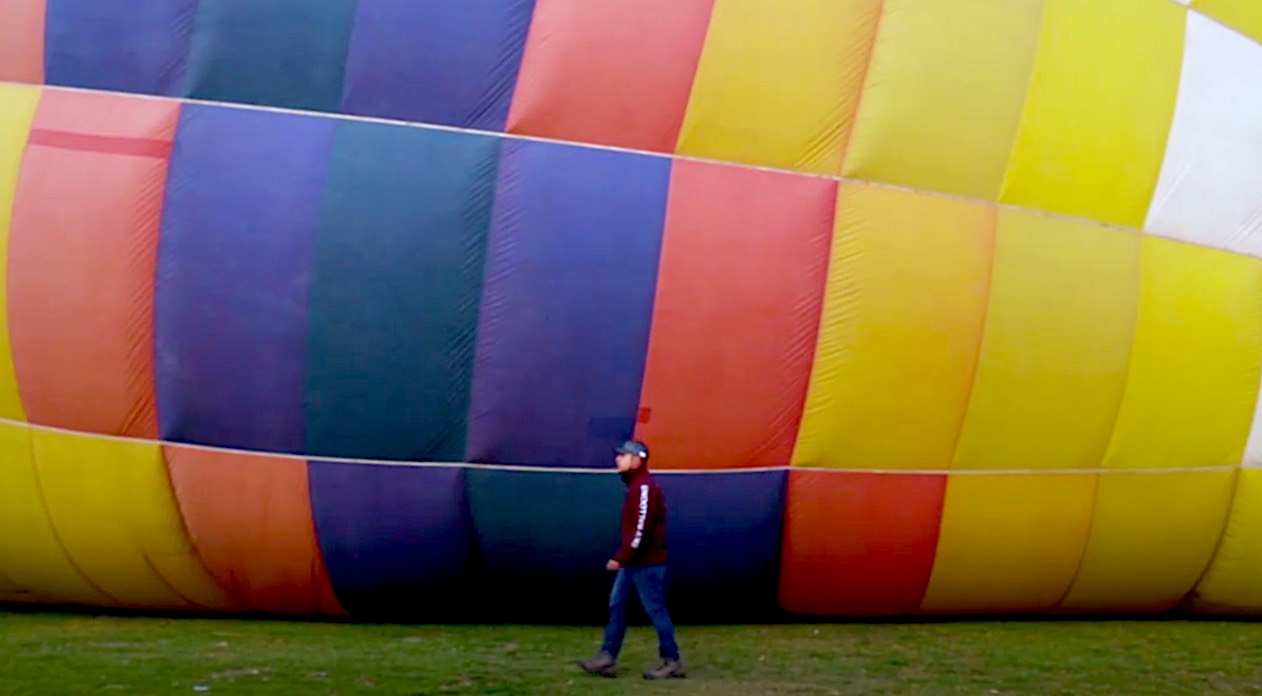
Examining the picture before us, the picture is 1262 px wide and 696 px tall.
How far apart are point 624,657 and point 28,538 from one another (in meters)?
3.31

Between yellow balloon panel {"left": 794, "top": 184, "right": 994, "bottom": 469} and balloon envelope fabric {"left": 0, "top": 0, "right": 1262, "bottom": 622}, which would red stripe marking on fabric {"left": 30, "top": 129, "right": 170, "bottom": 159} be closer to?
balloon envelope fabric {"left": 0, "top": 0, "right": 1262, "bottom": 622}

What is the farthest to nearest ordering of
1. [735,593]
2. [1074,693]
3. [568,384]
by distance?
1. [735,593]
2. [568,384]
3. [1074,693]

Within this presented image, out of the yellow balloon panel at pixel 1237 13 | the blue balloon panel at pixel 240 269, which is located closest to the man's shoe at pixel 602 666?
the blue balloon panel at pixel 240 269

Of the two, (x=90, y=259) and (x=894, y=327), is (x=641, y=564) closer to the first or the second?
(x=894, y=327)

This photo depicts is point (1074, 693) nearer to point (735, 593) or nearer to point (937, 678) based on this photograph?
point (937, 678)

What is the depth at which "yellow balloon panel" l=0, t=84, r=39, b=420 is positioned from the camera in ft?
29.2

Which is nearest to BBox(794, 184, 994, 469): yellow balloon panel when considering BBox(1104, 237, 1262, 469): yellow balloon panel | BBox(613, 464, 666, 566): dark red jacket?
BBox(1104, 237, 1262, 469): yellow balloon panel

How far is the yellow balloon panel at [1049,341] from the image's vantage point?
8.85m

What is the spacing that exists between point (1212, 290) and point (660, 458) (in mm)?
3013

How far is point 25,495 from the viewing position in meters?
9.12

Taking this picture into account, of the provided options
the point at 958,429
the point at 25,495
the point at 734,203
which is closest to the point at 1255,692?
the point at 958,429

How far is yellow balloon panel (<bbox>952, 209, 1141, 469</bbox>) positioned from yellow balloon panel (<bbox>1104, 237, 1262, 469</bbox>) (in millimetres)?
109

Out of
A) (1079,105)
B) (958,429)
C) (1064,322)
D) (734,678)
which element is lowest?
(734,678)

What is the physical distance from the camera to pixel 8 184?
8922mm
